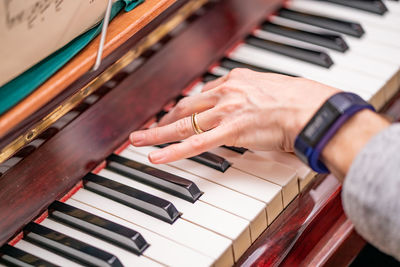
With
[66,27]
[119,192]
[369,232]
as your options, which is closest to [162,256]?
[119,192]

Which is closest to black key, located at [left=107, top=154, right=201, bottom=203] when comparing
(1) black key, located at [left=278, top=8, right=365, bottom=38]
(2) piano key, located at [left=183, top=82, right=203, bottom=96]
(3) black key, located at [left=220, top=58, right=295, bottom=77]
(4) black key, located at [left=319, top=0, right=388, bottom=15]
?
(2) piano key, located at [left=183, top=82, right=203, bottom=96]

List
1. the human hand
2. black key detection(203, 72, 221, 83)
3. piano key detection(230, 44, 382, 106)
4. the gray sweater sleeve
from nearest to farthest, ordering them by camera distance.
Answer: the gray sweater sleeve < the human hand < piano key detection(230, 44, 382, 106) < black key detection(203, 72, 221, 83)

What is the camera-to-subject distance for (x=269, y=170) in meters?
1.62

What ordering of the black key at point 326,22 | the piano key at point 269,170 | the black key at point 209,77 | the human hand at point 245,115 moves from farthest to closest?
the black key at point 326,22
the black key at point 209,77
the piano key at point 269,170
the human hand at point 245,115

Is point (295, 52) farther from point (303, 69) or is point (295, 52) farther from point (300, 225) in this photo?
point (300, 225)

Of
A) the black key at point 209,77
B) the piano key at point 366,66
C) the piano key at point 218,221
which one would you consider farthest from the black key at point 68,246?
the piano key at point 366,66

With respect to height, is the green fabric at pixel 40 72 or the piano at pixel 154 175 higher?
the green fabric at pixel 40 72

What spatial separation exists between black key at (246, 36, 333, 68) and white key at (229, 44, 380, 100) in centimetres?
1

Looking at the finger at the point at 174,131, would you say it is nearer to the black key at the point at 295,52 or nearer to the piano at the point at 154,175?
the piano at the point at 154,175

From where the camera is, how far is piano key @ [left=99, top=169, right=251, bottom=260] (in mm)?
1456

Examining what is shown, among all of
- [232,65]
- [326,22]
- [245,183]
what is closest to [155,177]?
[245,183]

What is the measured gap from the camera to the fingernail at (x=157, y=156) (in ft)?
5.16

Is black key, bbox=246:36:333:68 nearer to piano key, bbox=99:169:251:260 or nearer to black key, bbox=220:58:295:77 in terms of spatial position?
black key, bbox=220:58:295:77

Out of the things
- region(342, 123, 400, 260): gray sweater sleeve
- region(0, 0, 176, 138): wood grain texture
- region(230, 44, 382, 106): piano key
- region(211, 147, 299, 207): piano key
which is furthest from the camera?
region(230, 44, 382, 106): piano key
